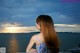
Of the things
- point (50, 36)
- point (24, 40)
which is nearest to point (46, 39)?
point (50, 36)

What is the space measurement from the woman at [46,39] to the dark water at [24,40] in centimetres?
59

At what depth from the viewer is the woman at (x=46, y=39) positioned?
232 cm

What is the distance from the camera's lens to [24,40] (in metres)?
3.04

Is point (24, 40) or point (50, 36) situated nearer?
point (50, 36)

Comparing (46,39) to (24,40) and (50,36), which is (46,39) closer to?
(50,36)

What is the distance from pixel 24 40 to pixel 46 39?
0.75 metres

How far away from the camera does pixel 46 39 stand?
234cm

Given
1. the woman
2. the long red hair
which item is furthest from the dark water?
the long red hair

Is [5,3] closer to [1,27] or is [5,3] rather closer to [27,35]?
[1,27]

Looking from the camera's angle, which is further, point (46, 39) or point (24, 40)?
point (24, 40)

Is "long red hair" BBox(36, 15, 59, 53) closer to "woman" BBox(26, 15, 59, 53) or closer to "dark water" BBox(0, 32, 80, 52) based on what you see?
"woman" BBox(26, 15, 59, 53)

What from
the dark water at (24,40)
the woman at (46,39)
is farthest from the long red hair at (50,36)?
the dark water at (24,40)

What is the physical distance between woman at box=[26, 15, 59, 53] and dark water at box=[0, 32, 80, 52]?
59cm

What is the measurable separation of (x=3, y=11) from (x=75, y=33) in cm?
102
